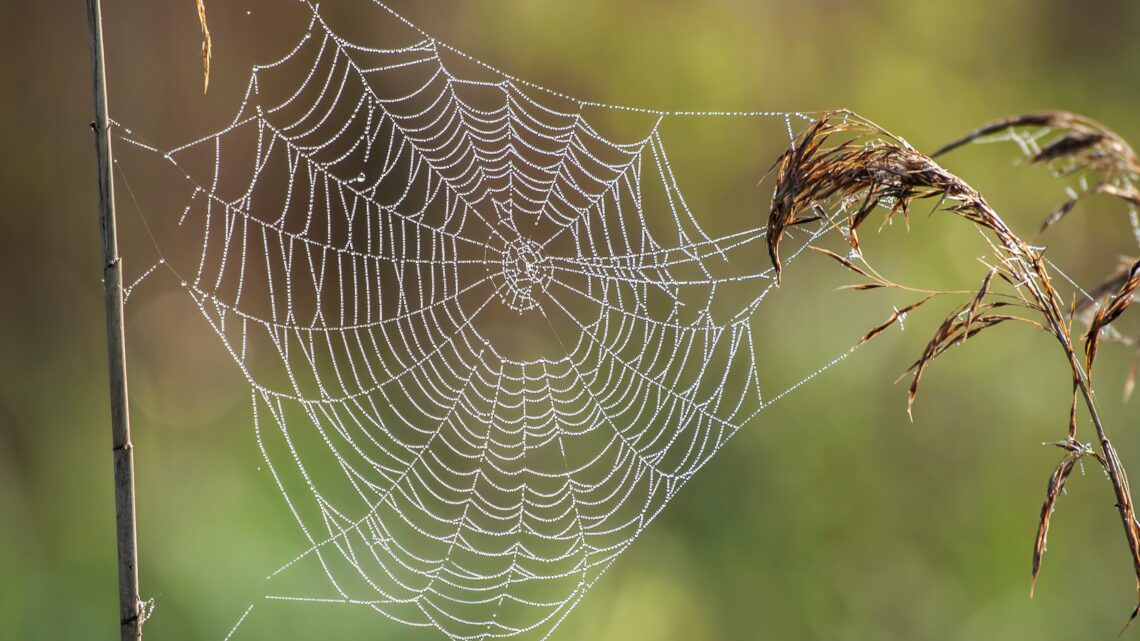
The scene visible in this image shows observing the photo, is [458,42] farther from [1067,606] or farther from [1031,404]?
[1067,606]

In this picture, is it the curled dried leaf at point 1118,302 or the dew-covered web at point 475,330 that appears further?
the dew-covered web at point 475,330

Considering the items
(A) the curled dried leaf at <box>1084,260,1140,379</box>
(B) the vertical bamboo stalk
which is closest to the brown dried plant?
(A) the curled dried leaf at <box>1084,260,1140,379</box>

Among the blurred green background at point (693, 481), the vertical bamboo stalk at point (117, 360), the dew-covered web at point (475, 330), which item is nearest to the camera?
the vertical bamboo stalk at point (117, 360)

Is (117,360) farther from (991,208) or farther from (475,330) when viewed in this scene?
(475,330)

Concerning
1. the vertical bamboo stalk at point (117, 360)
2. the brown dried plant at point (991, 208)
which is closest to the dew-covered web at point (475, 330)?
the brown dried plant at point (991, 208)

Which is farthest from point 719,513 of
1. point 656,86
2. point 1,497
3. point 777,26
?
point 1,497

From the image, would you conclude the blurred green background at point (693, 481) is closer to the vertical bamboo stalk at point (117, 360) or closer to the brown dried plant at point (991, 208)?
the vertical bamboo stalk at point (117, 360)
